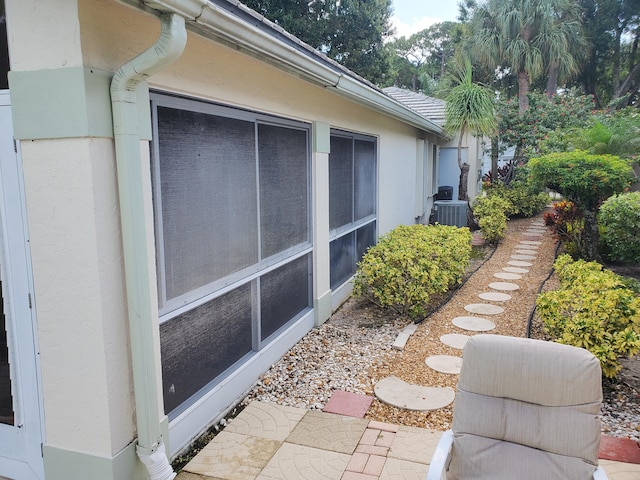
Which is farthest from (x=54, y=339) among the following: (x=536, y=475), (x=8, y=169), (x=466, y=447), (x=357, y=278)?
(x=357, y=278)

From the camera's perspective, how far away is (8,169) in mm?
2730

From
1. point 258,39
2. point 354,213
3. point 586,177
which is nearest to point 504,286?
point 586,177

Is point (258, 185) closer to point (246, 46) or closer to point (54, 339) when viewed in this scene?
point (246, 46)

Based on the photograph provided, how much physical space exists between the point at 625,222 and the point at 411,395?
158 inches

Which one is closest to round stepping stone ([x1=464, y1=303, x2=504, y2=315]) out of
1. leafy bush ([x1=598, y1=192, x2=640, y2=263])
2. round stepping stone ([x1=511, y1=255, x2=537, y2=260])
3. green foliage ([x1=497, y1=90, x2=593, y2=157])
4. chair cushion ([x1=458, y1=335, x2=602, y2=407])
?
leafy bush ([x1=598, y1=192, x2=640, y2=263])

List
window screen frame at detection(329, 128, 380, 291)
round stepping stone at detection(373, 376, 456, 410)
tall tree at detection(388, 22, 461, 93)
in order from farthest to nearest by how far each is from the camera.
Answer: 1. tall tree at detection(388, 22, 461, 93)
2. window screen frame at detection(329, 128, 380, 291)
3. round stepping stone at detection(373, 376, 456, 410)

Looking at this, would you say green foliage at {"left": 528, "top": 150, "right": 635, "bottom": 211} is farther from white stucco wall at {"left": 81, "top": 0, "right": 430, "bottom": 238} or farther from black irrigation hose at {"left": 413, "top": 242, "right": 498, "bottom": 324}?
white stucco wall at {"left": 81, "top": 0, "right": 430, "bottom": 238}

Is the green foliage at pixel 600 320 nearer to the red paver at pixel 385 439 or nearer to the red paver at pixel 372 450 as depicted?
the red paver at pixel 385 439

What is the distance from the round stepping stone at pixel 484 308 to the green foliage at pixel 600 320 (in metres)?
1.74

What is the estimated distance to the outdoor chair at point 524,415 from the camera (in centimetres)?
245

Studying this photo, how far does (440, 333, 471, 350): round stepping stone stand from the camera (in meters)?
5.40

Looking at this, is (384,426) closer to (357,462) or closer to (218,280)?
(357,462)

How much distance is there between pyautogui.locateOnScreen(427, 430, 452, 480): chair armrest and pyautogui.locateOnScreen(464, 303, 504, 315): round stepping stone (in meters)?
4.17

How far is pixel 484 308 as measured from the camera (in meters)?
6.73
